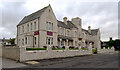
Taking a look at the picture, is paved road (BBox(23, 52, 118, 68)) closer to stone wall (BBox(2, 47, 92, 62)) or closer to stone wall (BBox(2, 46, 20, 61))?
stone wall (BBox(2, 47, 92, 62))

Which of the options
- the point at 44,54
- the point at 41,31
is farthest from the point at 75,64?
the point at 41,31

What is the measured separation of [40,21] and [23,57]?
10.4 m

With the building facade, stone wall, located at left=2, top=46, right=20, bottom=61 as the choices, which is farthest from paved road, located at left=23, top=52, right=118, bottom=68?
the building facade

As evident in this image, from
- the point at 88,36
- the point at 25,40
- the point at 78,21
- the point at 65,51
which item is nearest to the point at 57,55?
the point at 65,51

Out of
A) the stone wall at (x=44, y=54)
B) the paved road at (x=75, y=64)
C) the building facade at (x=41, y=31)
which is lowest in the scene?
the paved road at (x=75, y=64)

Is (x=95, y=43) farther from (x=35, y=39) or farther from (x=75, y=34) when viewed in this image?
(x=35, y=39)

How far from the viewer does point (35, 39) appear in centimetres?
2355

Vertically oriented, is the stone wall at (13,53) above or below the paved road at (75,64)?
above

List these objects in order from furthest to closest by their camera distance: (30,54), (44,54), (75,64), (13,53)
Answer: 1. (44,54)
2. (13,53)
3. (30,54)
4. (75,64)

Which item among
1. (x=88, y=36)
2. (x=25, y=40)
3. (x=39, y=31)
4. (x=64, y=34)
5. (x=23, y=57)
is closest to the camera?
(x=23, y=57)

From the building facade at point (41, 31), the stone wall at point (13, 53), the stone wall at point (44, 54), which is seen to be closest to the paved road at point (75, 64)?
the stone wall at point (44, 54)

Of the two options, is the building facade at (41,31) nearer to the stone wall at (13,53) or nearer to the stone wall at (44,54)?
the stone wall at (44,54)

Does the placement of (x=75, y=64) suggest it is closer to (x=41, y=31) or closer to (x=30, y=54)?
(x=30, y=54)

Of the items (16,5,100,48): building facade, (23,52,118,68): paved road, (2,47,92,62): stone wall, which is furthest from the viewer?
(16,5,100,48): building facade
